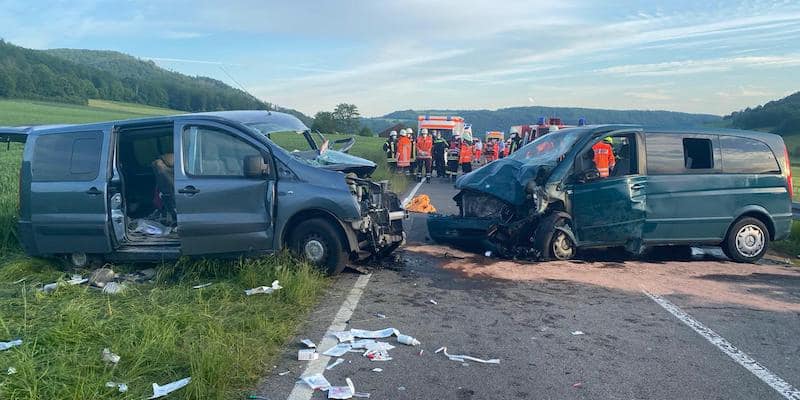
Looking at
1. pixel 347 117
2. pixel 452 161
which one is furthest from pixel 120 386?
pixel 347 117

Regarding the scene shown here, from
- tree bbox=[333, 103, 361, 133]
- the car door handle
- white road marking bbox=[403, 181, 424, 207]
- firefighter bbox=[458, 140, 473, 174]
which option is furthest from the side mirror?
tree bbox=[333, 103, 361, 133]

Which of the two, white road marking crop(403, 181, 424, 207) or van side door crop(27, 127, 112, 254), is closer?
van side door crop(27, 127, 112, 254)

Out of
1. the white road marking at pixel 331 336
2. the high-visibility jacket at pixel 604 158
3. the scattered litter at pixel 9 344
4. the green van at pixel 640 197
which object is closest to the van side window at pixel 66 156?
the scattered litter at pixel 9 344

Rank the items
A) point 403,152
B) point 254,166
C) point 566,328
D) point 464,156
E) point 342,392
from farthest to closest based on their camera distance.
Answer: point 464,156 → point 403,152 → point 254,166 → point 566,328 → point 342,392

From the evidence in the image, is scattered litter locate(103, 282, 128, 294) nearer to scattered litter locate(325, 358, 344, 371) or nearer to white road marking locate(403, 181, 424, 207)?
scattered litter locate(325, 358, 344, 371)

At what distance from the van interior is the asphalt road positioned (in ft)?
8.07

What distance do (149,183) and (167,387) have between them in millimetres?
5006

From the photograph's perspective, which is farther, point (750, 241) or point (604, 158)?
point (604, 158)

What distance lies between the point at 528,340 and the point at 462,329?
55cm

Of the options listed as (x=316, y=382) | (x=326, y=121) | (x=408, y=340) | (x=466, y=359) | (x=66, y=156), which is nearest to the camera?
→ (x=316, y=382)

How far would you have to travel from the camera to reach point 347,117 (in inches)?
2392

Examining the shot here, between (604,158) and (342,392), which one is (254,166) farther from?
(604,158)

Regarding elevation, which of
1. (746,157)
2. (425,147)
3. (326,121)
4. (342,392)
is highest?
(326,121)

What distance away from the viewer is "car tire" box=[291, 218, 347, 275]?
6.62m
